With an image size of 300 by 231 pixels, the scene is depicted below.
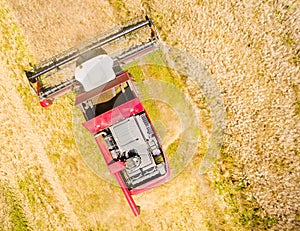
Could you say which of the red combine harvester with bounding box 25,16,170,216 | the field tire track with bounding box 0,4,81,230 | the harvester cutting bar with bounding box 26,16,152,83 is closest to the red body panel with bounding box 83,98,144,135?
the red combine harvester with bounding box 25,16,170,216

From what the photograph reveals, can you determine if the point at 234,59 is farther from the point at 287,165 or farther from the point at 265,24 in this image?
the point at 287,165

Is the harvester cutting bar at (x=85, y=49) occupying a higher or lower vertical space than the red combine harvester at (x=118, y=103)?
higher

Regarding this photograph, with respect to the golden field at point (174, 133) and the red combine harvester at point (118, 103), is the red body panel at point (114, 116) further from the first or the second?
the golden field at point (174, 133)

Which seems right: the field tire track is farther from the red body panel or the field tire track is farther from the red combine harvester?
the red body panel

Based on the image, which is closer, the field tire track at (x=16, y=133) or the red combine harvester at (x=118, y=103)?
the red combine harvester at (x=118, y=103)

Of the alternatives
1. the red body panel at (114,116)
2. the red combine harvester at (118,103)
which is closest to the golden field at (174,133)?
the red combine harvester at (118,103)

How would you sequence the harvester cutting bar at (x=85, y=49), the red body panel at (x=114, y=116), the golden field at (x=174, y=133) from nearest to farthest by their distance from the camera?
the red body panel at (x=114, y=116)
the golden field at (x=174, y=133)
the harvester cutting bar at (x=85, y=49)
